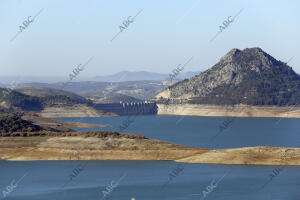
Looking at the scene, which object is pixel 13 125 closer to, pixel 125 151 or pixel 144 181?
pixel 125 151

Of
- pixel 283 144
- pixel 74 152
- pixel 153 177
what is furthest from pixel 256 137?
pixel 153 177

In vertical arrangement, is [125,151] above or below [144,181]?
above

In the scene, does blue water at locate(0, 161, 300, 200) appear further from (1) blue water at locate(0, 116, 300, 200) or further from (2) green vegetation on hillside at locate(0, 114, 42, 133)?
(2) green vegetation on hillside at locate(0, 114, 42, 133)

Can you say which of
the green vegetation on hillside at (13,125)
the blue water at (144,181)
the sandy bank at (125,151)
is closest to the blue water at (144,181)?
the blue water at (144,181)

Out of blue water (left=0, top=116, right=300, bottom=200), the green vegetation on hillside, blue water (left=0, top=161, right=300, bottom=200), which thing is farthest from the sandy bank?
the green vegetation on hillside

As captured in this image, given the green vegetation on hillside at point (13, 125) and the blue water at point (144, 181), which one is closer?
the blue water at point (144, 181)

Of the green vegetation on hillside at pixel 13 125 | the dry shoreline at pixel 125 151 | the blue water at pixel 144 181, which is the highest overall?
the green vegetation on hillside at pixel 13 125

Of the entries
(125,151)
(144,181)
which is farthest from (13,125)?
(144,181)

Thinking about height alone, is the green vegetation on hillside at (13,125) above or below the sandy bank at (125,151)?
above

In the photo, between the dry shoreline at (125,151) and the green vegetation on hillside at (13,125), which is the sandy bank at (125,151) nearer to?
the dry shoreline at (125,151)

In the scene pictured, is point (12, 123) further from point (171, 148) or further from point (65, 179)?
point (65, 179)
